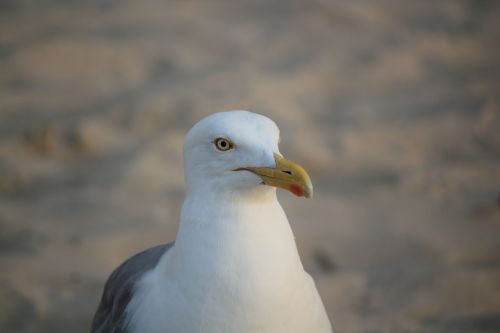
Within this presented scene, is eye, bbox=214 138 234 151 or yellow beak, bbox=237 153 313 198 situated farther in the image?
eye, bbox=214 138 234 151

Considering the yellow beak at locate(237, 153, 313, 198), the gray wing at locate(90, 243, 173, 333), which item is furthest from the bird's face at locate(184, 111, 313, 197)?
the gray wing at locate(90, 243, 173, 333)

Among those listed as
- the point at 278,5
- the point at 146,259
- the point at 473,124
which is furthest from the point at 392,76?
the point at 146,259

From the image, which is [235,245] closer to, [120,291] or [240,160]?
[240,160]

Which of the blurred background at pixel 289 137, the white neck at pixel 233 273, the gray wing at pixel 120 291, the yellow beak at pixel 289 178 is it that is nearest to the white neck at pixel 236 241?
the white neck at pixel 233 273

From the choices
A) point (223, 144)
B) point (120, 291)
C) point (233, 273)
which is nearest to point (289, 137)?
point (120, 291)

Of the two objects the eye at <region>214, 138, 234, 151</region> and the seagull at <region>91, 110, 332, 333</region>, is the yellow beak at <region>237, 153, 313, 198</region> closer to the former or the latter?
the seagull at <region>91, 110, 332, 333</region>

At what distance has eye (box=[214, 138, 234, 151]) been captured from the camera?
2.21 m

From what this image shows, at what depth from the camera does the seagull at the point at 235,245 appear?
2.16 meters

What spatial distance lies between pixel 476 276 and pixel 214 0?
4.08 metres

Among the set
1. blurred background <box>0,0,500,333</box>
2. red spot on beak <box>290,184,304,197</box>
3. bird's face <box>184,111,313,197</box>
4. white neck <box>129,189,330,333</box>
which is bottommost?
white neck <box>129,189,330,333</box>

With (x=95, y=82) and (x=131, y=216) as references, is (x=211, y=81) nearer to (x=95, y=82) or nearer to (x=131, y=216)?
(x=95, y=82)

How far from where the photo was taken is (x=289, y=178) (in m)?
2.11

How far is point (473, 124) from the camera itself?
17.5 feet

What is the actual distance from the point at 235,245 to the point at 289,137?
3.01 m
